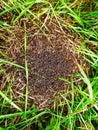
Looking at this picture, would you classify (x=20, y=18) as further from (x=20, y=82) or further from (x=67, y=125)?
(x=67, y=125)

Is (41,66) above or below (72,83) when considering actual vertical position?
above

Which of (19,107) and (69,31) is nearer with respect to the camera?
(19,107)

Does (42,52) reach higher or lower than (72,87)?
higher

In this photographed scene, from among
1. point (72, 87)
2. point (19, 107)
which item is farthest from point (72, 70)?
point (19, 107)
